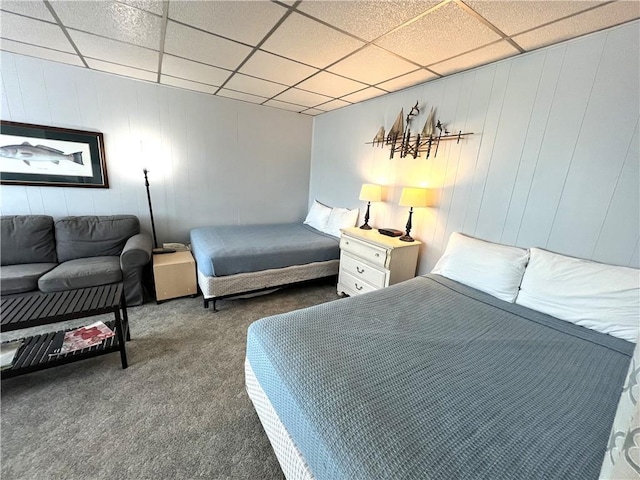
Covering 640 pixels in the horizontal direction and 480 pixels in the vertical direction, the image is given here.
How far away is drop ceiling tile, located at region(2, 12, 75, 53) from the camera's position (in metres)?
1.80

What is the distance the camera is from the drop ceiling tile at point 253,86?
8.84 ft

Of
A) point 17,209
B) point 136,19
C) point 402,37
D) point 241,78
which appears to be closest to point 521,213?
point 402,37

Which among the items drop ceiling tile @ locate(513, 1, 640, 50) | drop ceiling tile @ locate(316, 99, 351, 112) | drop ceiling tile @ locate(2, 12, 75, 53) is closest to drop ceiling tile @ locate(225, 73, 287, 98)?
drop ceiling tile @ locate(316, 99, 351, 112)

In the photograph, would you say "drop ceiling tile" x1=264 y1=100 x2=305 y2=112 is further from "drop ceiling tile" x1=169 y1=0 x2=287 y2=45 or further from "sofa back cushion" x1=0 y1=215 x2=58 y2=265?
"sofa back cushion" x1=0 y1=215 x2=58 y2=265

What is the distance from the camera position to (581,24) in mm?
1485

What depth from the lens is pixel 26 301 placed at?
5.60 feet

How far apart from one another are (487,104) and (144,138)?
3664 mm

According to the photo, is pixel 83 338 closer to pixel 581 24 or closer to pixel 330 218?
pixel 330 218

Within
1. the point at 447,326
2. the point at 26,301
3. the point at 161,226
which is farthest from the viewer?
the point at 161,226

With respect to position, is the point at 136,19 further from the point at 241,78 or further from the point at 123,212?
the point at 123,212

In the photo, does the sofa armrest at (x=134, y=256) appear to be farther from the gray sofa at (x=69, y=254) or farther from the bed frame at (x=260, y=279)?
the bed frame at (x=260, y=279)

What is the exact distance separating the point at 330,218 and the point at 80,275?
276 cm

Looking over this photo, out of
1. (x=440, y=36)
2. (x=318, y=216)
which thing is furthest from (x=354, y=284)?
(x=440, y=36)

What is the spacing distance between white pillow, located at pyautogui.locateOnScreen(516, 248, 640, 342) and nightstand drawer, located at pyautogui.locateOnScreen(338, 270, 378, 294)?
125 centimetres
